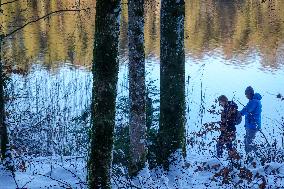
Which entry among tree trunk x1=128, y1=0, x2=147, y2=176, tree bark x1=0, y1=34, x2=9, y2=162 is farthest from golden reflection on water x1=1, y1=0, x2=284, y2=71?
tree bark x1=0, y1=34, x2=9, y2=162

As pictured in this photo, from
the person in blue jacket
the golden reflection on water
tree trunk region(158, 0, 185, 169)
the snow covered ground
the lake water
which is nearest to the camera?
the snow covered ground

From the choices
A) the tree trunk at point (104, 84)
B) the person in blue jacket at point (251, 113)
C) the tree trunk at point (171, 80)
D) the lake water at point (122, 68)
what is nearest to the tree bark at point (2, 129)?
the lake water at point (122, 68)

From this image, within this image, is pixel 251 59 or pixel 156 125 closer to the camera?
pixel 156 125

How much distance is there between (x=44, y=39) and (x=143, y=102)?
27.8m

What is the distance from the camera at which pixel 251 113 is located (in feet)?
36.2

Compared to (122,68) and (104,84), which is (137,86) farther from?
(122,68)

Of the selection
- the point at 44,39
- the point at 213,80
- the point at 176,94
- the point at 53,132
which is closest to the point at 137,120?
the point at 176,94

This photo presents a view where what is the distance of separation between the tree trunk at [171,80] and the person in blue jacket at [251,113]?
3.01 metres

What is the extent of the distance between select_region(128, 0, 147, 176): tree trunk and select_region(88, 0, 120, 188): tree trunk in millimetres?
2248

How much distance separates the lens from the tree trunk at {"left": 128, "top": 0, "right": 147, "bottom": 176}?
7.21 meters

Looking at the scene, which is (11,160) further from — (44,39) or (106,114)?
(44,39)

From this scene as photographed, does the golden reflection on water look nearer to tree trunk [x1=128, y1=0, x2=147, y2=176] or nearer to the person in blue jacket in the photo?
the person in blue jacket

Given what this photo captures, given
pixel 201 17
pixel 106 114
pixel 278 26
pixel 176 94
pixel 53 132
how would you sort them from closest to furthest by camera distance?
pixel 106 114 < pixel 176 94 < pixel 53 132 < pixel 278 26 < pixel 201 17

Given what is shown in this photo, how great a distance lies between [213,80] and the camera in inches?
922
